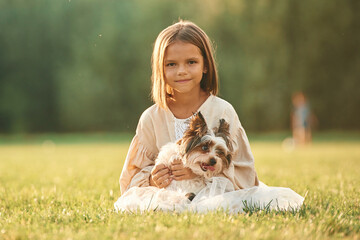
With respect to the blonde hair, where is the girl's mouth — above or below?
below

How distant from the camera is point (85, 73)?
29719 mm

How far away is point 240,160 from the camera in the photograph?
169 inches

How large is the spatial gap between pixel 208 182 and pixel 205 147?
1.51ft

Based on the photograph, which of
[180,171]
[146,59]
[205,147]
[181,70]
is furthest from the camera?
A: [146,59]

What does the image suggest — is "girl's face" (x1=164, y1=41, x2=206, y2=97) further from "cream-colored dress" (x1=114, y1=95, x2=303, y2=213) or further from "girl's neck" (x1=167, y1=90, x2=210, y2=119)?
"cream-colored dress" (x1=114, y1=95, x2=303, y2=213)

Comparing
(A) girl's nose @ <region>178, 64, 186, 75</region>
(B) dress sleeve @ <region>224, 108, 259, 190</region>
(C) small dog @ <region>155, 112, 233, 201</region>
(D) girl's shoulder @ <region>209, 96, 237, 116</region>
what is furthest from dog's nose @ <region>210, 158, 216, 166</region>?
(A) girl's nose @ <region>178, 64, 186, 75</region>

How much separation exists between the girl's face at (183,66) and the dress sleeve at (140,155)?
1.67ft

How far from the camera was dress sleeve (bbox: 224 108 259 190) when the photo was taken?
4.20 metres

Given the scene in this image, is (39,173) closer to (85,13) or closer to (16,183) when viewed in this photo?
(16,183)

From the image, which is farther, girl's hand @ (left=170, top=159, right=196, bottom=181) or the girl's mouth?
girl's hand @ (left=170, top=159, right=196, bottom=181)

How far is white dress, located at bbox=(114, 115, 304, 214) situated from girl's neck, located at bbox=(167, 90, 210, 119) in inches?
8.3

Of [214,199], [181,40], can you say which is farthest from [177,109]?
[214,199]

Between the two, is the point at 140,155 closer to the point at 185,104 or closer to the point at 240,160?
the point at 185,104

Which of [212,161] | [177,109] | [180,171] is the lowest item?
[180,171]
